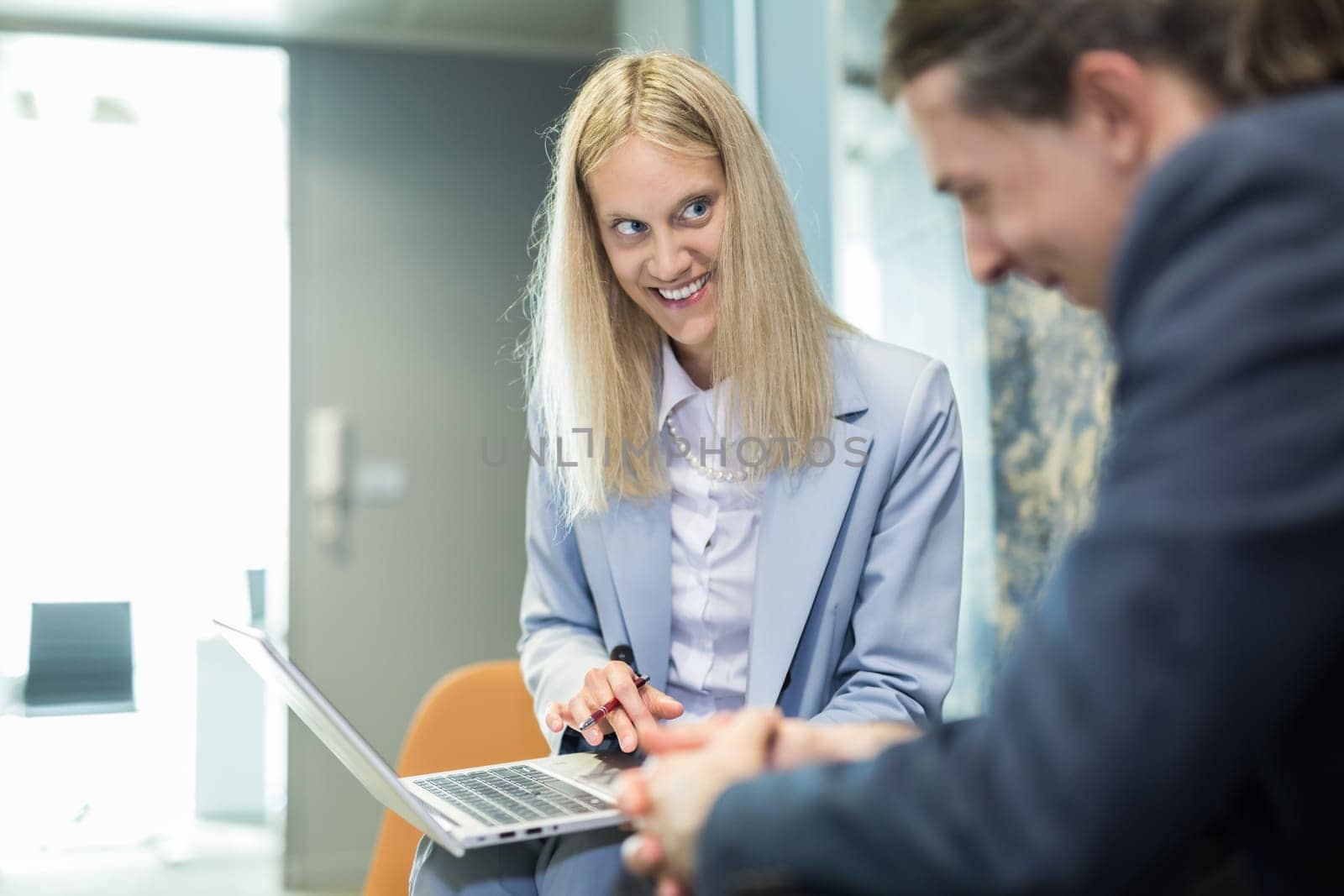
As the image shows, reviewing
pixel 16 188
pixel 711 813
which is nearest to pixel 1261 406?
pixel 711 813

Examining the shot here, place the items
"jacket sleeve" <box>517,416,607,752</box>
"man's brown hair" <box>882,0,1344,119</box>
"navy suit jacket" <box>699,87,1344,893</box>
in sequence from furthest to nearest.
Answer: "jacket sleeve" <box>517,416,607,752</box> → "man's brown hair" <box>882,0,1344,119</box> → "navy suit jacket" <box>699,87,1344,893</box>

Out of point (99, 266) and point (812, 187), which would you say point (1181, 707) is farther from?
point (99, 266)

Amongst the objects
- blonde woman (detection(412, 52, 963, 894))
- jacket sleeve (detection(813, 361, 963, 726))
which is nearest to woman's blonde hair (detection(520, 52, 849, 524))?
blonde woman (detection(412, 52, 963, 894))

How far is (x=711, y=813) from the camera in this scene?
58 centimetres

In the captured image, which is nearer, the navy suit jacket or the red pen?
the navy suit jacket

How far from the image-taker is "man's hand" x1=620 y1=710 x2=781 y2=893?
1.99 ft

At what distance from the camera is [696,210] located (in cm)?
139

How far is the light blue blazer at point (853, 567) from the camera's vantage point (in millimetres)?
1281

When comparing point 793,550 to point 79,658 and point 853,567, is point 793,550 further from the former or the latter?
point 79,658

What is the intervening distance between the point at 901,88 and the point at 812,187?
72.3 inches

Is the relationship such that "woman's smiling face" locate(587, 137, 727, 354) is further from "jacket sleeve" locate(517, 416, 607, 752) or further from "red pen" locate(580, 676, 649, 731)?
"red pen" locate(580, 676, 649, 731)

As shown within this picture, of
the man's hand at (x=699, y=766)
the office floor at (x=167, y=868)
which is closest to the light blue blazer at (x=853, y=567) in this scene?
the man's hand at (x=699, y=766)

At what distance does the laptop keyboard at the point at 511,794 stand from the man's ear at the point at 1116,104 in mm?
648

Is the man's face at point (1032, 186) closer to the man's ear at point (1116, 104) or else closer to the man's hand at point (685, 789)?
the man's ear at point (1116, 104)
